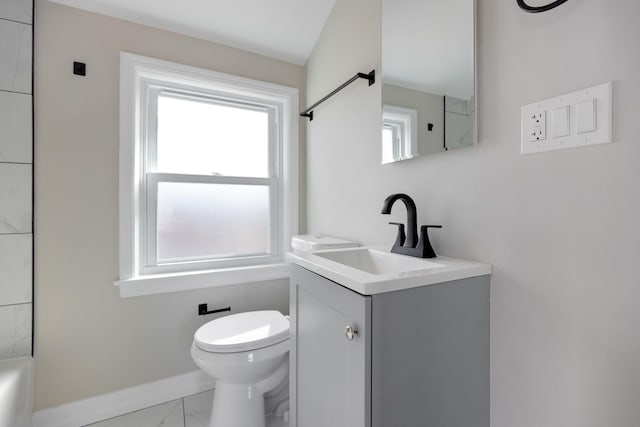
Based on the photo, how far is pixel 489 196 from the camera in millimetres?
875

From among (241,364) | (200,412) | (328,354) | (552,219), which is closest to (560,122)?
(552,219)

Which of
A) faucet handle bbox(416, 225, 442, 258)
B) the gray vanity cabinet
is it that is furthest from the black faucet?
the gray vanity cabinet

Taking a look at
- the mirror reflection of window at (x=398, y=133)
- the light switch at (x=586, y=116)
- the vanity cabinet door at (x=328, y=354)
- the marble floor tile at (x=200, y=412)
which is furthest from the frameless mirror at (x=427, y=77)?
the marble floor tile at (x=200, y=412)

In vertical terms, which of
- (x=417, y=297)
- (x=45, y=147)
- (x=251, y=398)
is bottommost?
(x=251, y=398)

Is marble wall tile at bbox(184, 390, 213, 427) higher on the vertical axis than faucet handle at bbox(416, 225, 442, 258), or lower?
lower

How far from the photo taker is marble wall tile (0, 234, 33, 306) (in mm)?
1309

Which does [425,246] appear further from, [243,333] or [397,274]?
[243,333]

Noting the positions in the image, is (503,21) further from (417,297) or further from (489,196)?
(417,297)

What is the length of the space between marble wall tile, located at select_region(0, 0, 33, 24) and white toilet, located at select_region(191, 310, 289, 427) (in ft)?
5.55

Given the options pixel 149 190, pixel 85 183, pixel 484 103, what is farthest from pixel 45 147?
pixel 484 103

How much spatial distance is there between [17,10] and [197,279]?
1542mm

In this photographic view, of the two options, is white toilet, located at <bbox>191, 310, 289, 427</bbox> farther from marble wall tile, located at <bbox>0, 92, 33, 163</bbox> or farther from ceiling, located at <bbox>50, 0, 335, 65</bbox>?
ceiling, located at <bbox>50, 0, 335, 65</bbox>

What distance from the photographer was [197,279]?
5.57 ft

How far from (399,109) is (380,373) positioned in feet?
3.25
